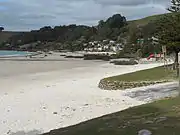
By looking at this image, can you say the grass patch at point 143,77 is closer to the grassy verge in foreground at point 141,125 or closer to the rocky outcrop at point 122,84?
the rocky outcrop at point 122,84

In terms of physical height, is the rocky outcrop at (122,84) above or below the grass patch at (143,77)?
below

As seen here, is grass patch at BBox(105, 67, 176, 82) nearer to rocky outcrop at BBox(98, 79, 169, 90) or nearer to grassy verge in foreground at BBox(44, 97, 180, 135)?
rocky outcrop at BBox(98, 79, 169, 90)

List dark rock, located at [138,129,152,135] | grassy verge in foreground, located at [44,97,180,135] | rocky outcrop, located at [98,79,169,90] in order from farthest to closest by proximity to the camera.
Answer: rocky outcrop, located at [98,79,169,90], grassy verge in foreground, located at [44,97,180,135], dark rock, located at [138,129,152,135]

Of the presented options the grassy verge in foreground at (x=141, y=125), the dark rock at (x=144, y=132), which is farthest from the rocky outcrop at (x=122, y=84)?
the dark rock at (x=144, y=132)

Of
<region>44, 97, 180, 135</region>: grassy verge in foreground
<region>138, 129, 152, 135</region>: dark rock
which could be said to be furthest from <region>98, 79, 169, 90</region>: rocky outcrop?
<region>138, 129, 152, 135</region>: dark rock

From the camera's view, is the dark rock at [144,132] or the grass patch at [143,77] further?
the grass patch at [143,77]

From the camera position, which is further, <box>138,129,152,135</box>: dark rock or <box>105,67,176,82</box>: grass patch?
<box>105,67,176,82</box>: grass patch

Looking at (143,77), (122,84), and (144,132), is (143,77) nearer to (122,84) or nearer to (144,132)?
(122,84)

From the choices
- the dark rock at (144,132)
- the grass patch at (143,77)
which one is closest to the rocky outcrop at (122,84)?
the grass patch at (143,77)

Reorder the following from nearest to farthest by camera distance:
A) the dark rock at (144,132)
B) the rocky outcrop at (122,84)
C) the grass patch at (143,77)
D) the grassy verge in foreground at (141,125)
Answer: the dark rock at (144,132) → the grassy verge in foreground at (141,125) → the rocky outcrop at (122,84) → the grass patch at (143,77)

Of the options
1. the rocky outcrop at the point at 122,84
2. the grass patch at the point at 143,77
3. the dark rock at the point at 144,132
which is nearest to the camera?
the dark rock at the point at 144,132

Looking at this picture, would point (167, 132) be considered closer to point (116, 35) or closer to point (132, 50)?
point (132, 50)

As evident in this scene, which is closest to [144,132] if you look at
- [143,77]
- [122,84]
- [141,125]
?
[141,125]

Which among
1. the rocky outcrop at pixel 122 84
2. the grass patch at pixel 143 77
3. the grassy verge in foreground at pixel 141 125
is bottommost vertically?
the rocky outcrop at pixel 122 84
